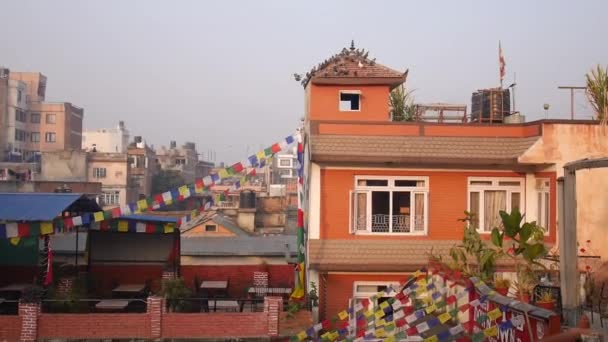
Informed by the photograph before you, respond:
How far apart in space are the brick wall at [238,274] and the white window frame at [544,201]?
9441mm

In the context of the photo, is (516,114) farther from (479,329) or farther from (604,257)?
(479,329)

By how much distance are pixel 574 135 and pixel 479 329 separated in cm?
746

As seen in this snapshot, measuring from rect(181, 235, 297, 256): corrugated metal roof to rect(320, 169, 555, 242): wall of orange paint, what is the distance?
24.4 feet

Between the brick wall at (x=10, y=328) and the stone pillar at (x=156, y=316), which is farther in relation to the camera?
the stone pillar at (x=156, y=316)

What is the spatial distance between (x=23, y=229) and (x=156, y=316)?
4448mm

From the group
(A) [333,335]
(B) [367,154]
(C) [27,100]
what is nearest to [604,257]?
(B) [367,154]

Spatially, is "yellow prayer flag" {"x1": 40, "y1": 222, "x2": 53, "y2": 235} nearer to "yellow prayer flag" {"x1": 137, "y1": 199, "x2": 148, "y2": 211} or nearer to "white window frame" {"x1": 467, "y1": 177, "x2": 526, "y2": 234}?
"yellow prayer flag" {"x1": 137, "y1": 199, "x2": 148, "y2": 211}

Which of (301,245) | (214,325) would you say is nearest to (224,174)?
(301,245)

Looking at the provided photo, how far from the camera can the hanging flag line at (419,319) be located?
35.0ft

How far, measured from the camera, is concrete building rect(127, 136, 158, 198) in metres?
65.9

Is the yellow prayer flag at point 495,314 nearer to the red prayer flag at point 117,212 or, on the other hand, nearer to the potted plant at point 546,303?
the potted plant at point 546,303

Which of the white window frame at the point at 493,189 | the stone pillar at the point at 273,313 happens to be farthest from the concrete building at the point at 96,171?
Answer: the white window frame at the point at 493,189

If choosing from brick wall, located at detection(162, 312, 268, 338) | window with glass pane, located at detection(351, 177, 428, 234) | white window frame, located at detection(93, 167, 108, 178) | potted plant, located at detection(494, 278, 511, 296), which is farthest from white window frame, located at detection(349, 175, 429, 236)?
white window frame, located at detection(93, 167, 108, 178)

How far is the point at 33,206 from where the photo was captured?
18438mm
